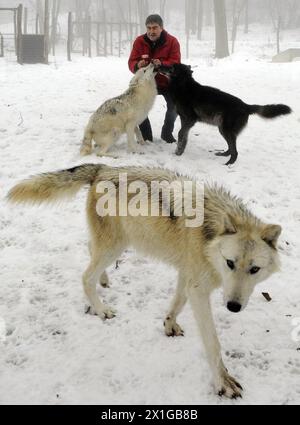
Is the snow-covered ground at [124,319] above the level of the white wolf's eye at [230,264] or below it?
below

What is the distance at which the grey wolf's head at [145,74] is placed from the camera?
293 inches

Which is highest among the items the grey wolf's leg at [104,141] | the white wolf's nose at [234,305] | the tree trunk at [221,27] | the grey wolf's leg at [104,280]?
the tree trunk at [221,27]

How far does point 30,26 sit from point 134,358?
58325mm

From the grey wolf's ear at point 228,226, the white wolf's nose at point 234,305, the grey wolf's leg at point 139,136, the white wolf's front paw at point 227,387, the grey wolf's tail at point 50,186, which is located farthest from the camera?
the grey wolf's leg at point 139,136

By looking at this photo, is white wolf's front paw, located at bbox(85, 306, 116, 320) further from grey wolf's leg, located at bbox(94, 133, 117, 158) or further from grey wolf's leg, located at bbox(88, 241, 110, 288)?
grey wolf's leg, located at bbox(94, 133, 117, 158)

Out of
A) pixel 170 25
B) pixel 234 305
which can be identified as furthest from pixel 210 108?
pixel 170 25

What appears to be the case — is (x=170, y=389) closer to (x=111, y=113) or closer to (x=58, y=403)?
(x=58, y=403)

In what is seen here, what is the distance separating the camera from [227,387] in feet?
9.23

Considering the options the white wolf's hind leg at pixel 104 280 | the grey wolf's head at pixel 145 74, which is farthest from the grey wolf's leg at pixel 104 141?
the white wolf's hind leg at pixel 104 280

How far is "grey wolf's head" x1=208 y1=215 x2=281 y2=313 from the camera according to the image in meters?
2.48

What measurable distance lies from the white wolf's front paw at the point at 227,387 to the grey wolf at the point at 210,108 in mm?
4965

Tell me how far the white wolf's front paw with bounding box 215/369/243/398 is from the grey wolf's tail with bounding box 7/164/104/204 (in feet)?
6.44

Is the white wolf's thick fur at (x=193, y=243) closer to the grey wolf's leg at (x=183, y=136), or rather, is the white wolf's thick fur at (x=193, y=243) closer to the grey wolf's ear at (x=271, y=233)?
the grey wolf's ear at (x=271, y=233)

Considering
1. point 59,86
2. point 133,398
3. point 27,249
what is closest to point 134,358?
point 133,398
